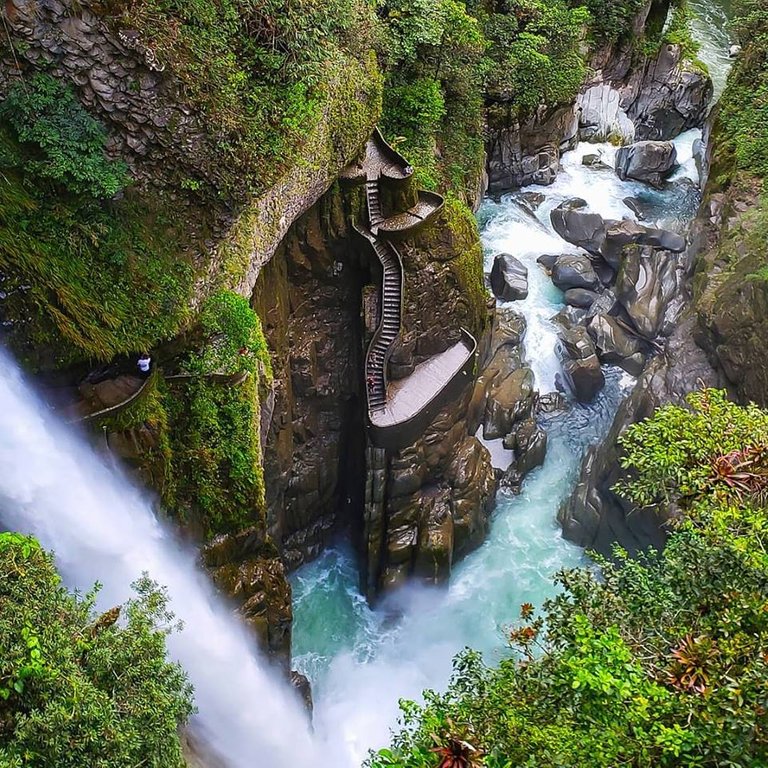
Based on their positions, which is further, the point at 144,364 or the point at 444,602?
the point at 444,602

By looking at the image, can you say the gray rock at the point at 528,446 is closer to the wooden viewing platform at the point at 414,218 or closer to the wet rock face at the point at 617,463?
the wet rock face at the point at 617,463

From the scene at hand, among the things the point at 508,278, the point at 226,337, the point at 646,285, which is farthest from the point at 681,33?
the point at 226,337

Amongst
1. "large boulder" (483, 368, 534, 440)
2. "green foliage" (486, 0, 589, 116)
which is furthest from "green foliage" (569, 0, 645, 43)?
"large boulder" (483, 368, 534, 440)

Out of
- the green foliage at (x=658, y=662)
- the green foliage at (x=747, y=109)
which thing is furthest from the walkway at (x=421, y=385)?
the green foliage at (x=747, y=109)

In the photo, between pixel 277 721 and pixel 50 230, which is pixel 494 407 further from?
pixel 50 230

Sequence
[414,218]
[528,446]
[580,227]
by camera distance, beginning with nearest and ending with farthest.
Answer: [414,218], [528,446], [580,227]

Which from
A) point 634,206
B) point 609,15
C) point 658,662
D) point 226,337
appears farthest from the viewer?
point 609,15

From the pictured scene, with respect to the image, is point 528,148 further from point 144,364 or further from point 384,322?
point 144,364

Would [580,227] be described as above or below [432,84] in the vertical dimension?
below
